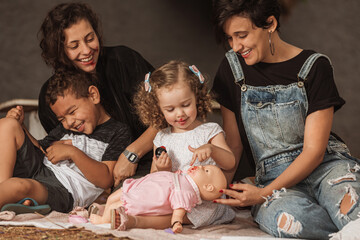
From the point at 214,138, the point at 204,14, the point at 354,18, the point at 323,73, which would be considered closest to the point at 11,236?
the point at 214,138

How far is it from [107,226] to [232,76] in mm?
879

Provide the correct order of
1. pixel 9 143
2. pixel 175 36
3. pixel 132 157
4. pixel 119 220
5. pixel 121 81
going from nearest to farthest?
pixel 119 220 → pixel 9 143 → pixel 132 157 → pixel 121 81 → pixel 175 36

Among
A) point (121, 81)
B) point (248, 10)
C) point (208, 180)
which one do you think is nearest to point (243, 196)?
point (208, 180)

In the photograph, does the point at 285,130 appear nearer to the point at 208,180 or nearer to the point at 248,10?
the point at 208,180

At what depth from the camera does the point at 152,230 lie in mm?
1742

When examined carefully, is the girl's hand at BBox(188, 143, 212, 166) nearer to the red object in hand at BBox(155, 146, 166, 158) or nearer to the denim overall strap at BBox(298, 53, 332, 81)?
the red object in hand at BBox(155, 146, 166, 158)

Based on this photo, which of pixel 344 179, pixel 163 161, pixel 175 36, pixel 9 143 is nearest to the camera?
Answer: pixel 344 179

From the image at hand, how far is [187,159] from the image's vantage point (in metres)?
2.06

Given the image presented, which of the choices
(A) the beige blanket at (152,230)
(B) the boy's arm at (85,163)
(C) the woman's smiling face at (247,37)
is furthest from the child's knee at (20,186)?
(C) the woman's smiling face at (247,37)

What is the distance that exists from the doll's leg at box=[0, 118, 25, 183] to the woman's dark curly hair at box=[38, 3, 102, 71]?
404mm

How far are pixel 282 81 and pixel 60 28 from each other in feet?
3.63

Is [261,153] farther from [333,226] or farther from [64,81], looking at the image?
[64,81]

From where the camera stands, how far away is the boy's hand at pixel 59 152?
7.34 feet

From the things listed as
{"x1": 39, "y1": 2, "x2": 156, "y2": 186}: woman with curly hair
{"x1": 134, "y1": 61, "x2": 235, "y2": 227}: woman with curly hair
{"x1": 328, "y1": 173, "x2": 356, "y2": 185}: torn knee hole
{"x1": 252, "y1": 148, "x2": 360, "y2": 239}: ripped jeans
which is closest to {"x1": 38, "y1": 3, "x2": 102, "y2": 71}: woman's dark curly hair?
{"x1": 39, "y1": 2, "x2": 156, "y2": 186}: woman with curly hair
